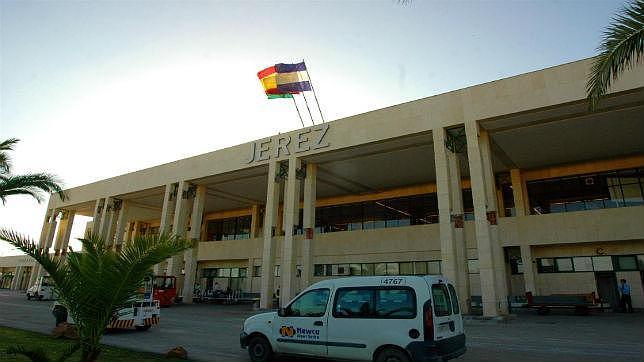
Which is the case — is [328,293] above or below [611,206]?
below

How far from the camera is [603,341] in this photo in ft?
36.2

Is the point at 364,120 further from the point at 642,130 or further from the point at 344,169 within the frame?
the point at 642,130

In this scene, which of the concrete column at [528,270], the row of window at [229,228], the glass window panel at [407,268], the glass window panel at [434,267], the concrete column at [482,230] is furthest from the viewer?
the row of window at [229,228]

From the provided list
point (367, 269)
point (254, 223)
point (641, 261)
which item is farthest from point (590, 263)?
point (254, 223)

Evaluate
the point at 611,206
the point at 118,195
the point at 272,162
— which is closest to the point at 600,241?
the point at 611,206

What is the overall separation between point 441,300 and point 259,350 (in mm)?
3965

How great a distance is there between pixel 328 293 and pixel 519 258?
21671 millimetres

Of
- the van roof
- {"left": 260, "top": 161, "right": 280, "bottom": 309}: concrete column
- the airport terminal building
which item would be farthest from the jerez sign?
the van roof

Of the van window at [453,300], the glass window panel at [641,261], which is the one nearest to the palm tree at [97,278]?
the van window at [453,300]

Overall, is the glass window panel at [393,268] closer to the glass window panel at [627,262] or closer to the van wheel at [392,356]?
Result: the glass window panel at [627,262]

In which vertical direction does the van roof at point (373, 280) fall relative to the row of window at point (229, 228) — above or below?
below

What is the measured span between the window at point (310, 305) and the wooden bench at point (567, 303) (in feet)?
55.9

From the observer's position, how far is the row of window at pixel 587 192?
23.8 meters

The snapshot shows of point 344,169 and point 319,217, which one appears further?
point 319,217
